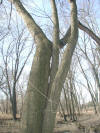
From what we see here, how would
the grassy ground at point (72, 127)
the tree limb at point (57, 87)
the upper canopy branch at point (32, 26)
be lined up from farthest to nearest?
1. the grassy ground at point (72, 127)
2. the upper canopy branch at point (32, 26)
3. the tree limb at point (57, 87)

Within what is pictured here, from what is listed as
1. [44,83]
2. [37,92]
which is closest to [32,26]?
[44,83]

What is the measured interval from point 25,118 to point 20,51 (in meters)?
15.8

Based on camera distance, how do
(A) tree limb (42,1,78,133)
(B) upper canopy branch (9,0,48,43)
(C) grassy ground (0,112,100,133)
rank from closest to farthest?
(A) tree limb (42,1,78,133) → (B) upper canopy branch (9,0,48,43) → (C) grassy ground (0,112,100,133)

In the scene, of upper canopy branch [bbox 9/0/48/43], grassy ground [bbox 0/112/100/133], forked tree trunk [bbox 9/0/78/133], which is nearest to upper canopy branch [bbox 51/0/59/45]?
forked tree trunk [bbox 9/0/78/133]

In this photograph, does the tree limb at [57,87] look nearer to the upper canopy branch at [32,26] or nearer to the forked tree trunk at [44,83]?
the forked tree trunk at [44,83]

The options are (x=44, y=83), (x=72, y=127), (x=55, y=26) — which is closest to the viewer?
(x=44, y=83)

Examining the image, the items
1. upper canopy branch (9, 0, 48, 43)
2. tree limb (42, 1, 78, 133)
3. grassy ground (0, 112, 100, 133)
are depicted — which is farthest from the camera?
grassy ground (0, 112, 100, 133)

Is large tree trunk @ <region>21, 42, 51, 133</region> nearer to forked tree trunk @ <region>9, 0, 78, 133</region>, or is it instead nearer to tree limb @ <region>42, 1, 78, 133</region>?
forked tree trunk @ <region>9, 0, 78, 133</region>

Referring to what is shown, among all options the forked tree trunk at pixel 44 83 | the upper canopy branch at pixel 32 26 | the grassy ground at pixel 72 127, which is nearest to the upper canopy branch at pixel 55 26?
the forked tree trunk at pixel 44 83

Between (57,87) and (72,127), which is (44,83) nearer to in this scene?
(57,87)

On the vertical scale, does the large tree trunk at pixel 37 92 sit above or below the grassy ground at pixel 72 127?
above

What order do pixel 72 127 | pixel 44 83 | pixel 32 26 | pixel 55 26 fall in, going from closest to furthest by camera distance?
pixel 44 83
pixel 32 26
pixel 55 26
pixel 72 127

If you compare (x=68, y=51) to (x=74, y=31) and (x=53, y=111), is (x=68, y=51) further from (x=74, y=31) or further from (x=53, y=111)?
(x=53, y=111)

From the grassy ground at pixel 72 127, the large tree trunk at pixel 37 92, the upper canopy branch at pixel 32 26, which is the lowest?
the grassy ground at pixel 72 127
